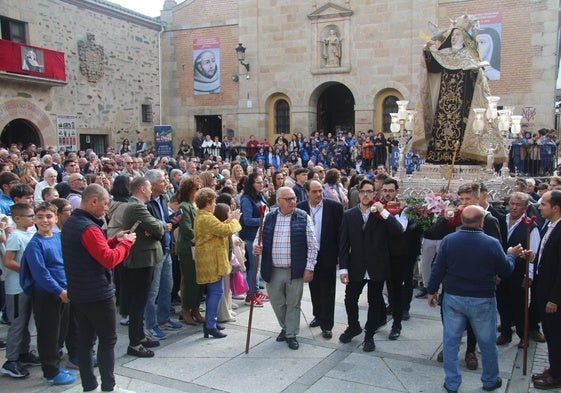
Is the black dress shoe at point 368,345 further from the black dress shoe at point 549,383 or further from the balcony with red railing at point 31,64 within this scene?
the balcony with red railing at point 31,64

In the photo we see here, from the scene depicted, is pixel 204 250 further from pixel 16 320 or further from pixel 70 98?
pixel 70 98

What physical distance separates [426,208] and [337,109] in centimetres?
2021

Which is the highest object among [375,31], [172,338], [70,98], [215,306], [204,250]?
[375,31]

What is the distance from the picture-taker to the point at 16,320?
5.47 metres

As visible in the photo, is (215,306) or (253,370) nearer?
(253,370)

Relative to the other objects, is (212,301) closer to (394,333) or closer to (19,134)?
(394,333)

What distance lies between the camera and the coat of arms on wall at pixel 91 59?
2173 cm

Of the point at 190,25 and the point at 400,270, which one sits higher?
the point at 190,25

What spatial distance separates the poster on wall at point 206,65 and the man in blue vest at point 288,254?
67.8 feet

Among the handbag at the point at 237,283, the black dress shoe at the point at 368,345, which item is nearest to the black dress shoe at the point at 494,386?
the black dress shoe at the point at 368,345

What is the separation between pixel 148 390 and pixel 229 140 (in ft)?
66.1

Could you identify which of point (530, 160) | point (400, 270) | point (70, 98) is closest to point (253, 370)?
point (400, 270)

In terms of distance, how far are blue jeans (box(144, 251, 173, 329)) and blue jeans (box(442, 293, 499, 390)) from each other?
332 cm

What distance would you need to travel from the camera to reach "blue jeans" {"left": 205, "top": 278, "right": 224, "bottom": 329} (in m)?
6.43
